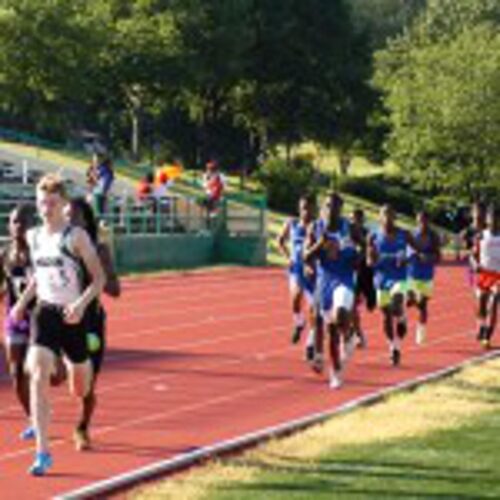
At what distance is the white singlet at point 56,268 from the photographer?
976cm

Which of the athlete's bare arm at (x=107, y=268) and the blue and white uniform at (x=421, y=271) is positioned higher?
the athlete's bare arm at (x=107, y=268)

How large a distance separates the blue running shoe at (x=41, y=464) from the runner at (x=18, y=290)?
1.56m

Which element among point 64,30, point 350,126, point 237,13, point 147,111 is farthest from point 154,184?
point 350,126

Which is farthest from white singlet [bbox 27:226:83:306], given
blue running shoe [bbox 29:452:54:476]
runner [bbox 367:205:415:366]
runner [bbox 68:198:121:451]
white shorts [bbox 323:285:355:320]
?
runner [bbox 367:205:415:366]

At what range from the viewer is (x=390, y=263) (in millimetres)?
17625

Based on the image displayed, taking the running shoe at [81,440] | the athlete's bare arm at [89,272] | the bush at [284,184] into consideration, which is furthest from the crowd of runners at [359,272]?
the bush at [284,184]

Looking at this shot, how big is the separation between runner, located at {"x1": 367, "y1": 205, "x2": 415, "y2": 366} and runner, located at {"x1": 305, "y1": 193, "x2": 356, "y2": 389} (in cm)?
269

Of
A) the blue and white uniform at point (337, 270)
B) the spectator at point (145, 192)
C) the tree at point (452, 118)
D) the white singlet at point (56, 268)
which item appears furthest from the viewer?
the tree at point (452, 118)

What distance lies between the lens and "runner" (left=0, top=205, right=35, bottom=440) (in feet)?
37.4

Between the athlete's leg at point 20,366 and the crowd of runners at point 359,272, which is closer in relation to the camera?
the athlete's leg at point 20,366

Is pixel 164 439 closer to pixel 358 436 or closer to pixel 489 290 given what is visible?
pixel 358 436

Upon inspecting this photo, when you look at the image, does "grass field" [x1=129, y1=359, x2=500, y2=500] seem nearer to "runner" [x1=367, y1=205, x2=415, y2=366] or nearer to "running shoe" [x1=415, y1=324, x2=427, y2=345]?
"runner" [x1=367, y1=205, x2=415, y2=366]

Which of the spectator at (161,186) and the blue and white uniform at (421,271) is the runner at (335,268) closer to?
the blue and white uniform at (421,271)

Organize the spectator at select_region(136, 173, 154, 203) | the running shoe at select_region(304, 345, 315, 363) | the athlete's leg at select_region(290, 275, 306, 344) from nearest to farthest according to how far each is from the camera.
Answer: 1. the running shoe at select_region(304, 345, 315, 363)
2. the athlete's leg at select_region(290, 275, 306, 344)
3. the spectator at select_region(136, 173, 154, 203)
